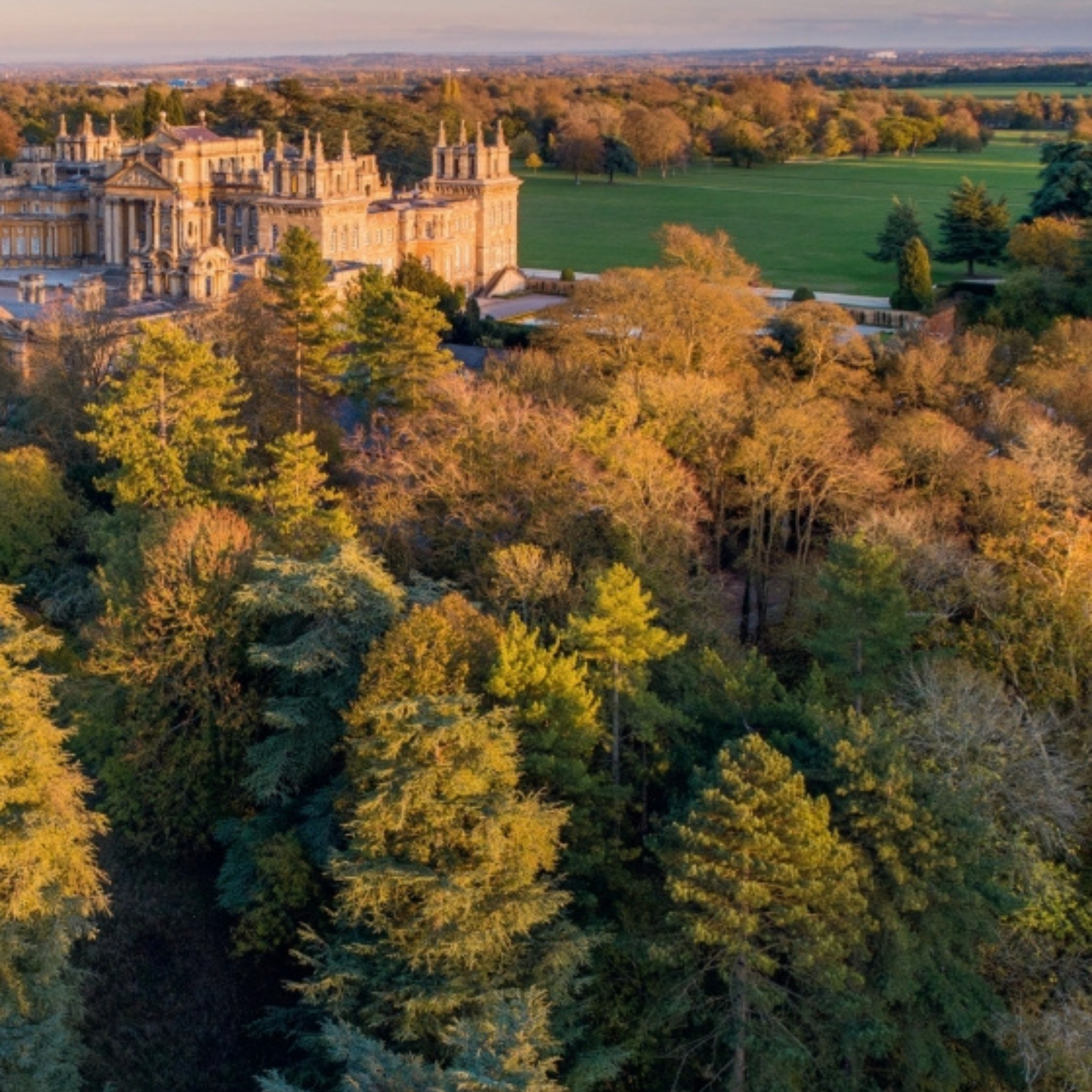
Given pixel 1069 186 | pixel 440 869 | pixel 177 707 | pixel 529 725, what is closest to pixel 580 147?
pixel 1069 186

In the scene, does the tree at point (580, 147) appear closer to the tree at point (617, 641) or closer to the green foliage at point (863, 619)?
the green foliage at point (863, 619)

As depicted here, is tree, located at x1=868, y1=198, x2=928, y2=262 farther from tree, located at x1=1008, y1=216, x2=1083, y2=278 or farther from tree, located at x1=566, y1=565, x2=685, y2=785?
tree, located at x1=566, y1=565, x2=685, y2=785

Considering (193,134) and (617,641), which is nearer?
(617,641)

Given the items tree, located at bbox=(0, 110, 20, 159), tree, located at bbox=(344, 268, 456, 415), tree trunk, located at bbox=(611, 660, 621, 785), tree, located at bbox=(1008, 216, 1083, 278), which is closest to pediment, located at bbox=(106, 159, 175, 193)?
tree, located at bbox=(344, 268, 456, 415)

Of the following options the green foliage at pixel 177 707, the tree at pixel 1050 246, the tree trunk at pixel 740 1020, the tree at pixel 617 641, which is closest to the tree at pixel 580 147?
the tree at pixel 1050 246

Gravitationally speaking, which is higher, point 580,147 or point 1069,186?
point 580,147

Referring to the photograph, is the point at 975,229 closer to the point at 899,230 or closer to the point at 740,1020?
the point at 899,230
